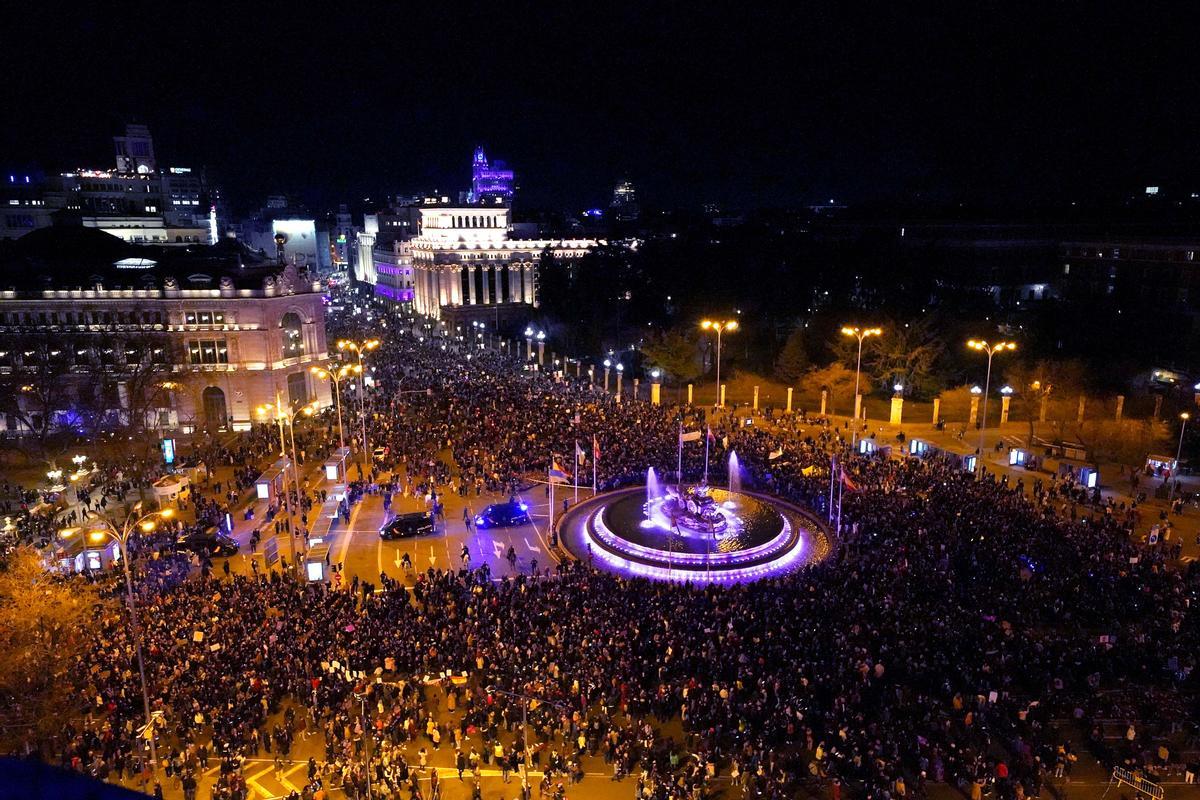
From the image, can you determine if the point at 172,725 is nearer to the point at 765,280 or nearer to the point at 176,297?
the point at 176,297

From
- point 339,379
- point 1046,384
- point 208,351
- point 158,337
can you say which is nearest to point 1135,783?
point 1046,384

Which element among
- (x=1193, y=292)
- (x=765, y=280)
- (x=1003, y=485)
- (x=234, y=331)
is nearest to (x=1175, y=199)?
(x=1193, y=292)

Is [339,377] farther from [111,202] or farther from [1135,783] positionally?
[111,202]

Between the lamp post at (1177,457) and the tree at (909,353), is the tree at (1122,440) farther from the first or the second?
the tree at (909,353)

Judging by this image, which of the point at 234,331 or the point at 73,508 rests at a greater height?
the point at 234,331

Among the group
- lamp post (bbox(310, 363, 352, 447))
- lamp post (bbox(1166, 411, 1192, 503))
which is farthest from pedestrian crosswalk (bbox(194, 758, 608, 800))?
lamp post (bbox(1166, 411, 1192, 503))

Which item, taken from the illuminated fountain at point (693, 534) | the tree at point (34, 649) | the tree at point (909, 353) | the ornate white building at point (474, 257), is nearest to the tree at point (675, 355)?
the tree at point (909, 353)
